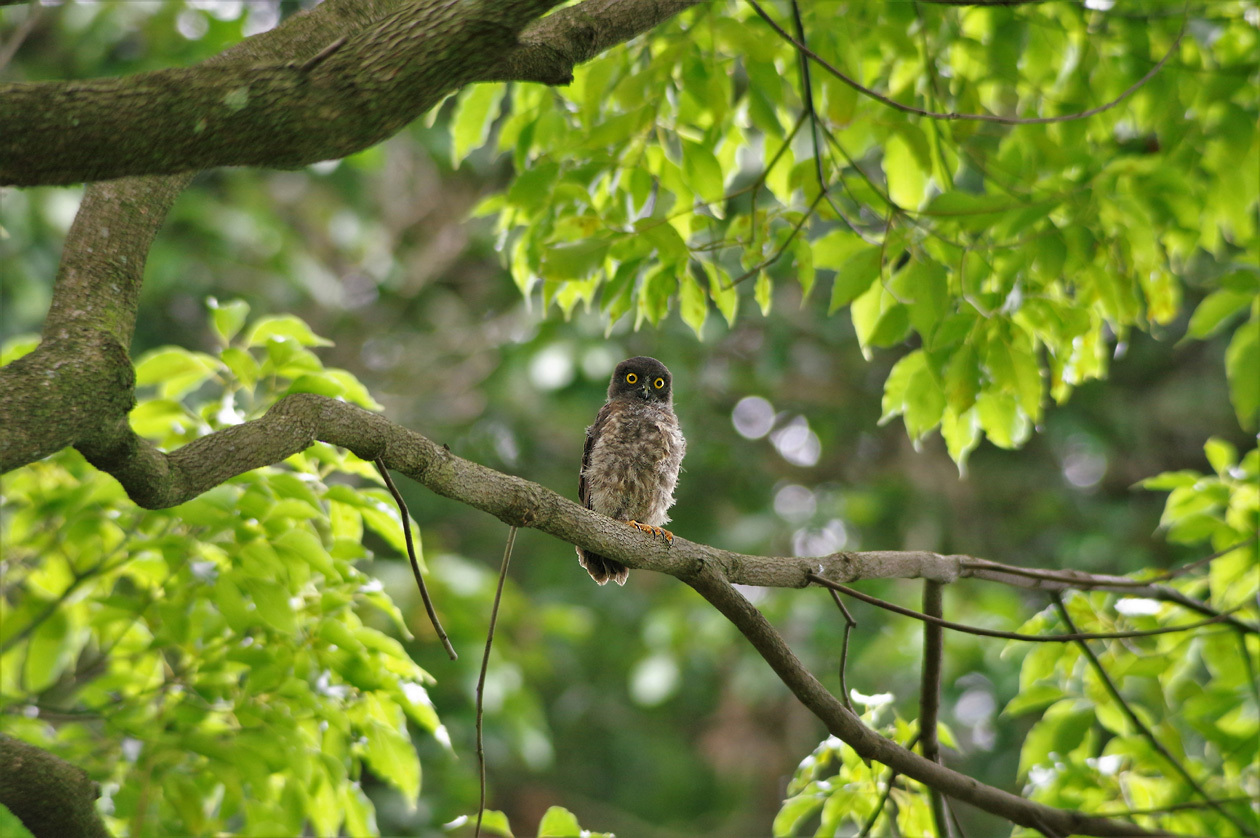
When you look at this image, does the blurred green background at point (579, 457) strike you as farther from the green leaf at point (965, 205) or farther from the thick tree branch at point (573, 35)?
the thick tree branch at point (573, 35)

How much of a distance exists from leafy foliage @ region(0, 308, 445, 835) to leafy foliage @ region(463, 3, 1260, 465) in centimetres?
85

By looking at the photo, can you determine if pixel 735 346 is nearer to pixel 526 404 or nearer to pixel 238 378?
pixel 526 404

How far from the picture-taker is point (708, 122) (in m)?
3.49

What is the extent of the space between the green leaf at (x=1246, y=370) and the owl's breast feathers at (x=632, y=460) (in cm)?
200

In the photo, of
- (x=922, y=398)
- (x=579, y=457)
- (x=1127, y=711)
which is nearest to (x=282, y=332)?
(x=922, y=398)

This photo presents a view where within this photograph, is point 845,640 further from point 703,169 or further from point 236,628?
point 236,628

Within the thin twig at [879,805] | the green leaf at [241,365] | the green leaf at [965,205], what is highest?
the green leaf at [965,205]

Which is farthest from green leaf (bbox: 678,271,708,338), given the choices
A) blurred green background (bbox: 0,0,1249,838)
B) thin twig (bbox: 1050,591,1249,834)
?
blurred green background (bbox: 0,0,1249,838)

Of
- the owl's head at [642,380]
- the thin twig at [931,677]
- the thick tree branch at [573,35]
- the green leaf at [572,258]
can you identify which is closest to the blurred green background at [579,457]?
the owl's head at [642,380]

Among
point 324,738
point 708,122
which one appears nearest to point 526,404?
point 708,122

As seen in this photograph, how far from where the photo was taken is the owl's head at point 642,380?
4.12 metres

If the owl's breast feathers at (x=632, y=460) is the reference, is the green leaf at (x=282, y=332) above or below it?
below

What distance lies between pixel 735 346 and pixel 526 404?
2.01m

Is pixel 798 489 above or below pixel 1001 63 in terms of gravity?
above
